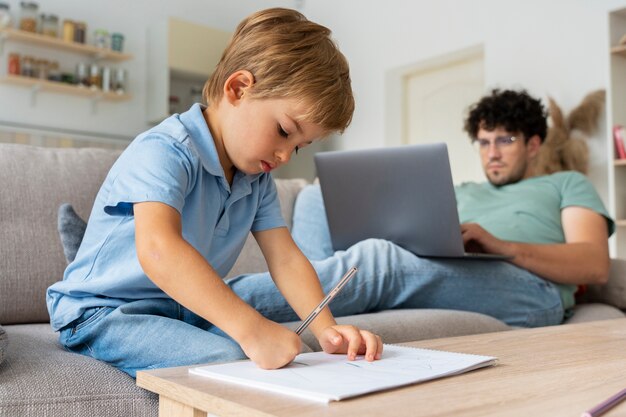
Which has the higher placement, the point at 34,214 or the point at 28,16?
the point at 28,16

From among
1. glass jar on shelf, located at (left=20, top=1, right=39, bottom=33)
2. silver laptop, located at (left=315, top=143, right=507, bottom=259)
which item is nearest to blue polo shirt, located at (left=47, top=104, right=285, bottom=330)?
silver laptop, located at (left=315, top=143, right=507, bottom=259)

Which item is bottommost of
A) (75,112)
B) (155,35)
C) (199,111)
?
(199,111)

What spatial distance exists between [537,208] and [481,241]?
0.34m

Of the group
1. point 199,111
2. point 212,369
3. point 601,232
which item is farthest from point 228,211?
point 601,232

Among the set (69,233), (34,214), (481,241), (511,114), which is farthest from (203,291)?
(511,114)

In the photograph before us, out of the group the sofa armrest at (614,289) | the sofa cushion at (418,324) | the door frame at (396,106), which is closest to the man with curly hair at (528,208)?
the sofa armrest at (614,289)

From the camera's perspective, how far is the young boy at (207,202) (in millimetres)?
878

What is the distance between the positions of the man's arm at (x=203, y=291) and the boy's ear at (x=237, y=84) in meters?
0.24

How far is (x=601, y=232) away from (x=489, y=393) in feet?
4.44

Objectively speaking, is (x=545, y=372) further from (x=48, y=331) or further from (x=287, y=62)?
(x=48, y=331)

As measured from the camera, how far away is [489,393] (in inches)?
24.7

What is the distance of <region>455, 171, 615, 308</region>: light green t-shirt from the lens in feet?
6.22

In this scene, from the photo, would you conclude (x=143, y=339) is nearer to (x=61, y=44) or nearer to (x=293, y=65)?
(x=293, y=65)

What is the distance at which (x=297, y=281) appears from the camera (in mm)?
1067
